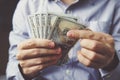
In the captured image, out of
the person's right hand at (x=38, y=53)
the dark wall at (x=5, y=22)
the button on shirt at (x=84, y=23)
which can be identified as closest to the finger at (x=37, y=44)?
the person's right hand at (x=38, y=53)

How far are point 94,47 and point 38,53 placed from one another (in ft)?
0.59

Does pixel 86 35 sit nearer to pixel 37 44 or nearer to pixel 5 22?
pixel 37 44

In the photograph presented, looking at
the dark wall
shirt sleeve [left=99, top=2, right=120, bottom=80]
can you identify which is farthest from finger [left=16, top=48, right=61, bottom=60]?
the dark wall

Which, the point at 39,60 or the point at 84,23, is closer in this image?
the point at 39,60

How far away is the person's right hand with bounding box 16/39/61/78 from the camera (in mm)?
935

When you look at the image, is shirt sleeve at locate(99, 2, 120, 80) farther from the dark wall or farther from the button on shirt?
the dark wall

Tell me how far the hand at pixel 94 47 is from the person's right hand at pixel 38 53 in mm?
79

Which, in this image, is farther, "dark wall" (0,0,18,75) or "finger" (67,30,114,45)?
"dark wall" (0,0,18,75)

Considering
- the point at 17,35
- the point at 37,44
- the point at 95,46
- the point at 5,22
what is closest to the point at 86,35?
the point at 95,46

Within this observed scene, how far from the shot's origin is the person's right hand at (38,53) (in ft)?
3.07

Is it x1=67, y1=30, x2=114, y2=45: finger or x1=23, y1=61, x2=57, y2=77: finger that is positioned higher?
x1=67, y1=30, x2=114, y2=45: finger

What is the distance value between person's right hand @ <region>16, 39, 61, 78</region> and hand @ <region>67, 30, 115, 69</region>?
79 mm

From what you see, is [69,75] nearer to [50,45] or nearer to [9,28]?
[50,45]

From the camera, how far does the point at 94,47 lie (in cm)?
89
